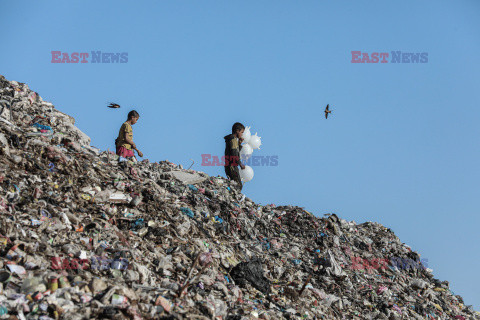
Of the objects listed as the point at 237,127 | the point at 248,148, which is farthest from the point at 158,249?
the point at 248,148

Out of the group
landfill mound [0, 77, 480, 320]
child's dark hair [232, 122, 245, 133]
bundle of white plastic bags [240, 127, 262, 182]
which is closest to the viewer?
landfill mound [0, 77, 480, 320]

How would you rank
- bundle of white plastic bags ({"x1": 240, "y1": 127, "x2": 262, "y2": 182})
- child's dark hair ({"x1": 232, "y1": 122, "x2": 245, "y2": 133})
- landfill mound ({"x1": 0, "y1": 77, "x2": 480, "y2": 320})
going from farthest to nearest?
bundle of white plastic bags ({"x1": 240, "y1": 127, "x2": 262, "y2": 182}) → child's dark hair ({"x1": 232, "y1": 122, "x2": 245, "y2": 133}) → landfill mound ({"x1": 0, "y1": 77, "x2": 480, "y2": 320})

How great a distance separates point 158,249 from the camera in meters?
6.53

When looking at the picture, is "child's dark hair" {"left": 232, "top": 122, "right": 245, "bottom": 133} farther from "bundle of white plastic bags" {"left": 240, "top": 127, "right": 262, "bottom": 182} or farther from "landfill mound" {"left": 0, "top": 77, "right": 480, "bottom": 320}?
"landfill mound" {"left": 0, "top": 77, "right": 480, "bottom": 320}

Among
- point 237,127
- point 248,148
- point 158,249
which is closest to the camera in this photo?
point 158,249

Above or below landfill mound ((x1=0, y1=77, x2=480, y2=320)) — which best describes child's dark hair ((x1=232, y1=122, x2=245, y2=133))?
above

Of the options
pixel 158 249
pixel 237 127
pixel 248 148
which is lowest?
pixel 158 249

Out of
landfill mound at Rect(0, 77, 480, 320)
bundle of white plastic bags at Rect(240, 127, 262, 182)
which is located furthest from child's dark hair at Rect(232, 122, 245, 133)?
landfill mound at Rect(0, 77, 480, 320)

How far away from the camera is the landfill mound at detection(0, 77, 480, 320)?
4.80 m

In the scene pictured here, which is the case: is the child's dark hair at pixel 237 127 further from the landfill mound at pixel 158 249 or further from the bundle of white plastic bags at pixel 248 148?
the landfill mound at pixel 158 249

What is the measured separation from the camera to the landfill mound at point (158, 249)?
4805 millimetres

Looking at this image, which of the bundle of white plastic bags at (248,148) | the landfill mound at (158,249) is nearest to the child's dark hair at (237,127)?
the bundle of white plastic bags at (248,148)

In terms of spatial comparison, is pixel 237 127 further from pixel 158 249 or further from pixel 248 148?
pixel 158 249

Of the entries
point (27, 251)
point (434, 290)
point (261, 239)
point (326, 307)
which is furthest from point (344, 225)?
point (27, 251)
